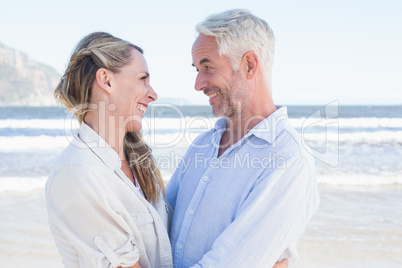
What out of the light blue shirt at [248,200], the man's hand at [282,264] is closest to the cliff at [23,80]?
the light blue shirt at [248,200]

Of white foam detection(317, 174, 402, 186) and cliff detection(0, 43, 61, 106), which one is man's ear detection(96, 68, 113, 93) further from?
cliff detection(0, 43, 61, 106)

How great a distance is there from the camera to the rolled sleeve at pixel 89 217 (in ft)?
5.63

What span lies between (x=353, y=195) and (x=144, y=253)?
A: 5.30 m

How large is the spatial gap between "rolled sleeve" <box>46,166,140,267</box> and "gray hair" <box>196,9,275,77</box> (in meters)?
0.98

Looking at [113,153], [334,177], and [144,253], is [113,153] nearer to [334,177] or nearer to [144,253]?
[144,253]

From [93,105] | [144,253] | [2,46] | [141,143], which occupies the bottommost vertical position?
[2,46]

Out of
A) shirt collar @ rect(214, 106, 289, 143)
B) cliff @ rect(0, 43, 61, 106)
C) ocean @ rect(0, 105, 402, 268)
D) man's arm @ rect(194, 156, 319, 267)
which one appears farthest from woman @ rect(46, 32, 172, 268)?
cliff @ rect(0, 43, 61, 106)

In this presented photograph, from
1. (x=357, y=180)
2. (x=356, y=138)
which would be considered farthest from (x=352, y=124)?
(x=357, y=180)

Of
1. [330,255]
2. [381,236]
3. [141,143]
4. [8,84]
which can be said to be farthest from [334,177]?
[8,84]

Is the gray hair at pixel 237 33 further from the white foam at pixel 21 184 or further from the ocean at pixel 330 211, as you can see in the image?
the white foam at pixel 21 184

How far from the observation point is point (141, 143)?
255 cm

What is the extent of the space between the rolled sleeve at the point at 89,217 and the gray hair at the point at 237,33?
978 millimetres

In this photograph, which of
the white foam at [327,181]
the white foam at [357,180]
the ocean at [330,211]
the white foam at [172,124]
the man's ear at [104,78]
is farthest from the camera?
the white foam at [172,124]

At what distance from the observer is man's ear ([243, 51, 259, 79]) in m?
2.09
